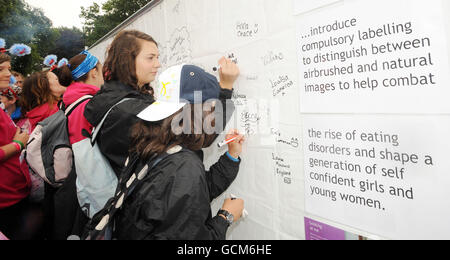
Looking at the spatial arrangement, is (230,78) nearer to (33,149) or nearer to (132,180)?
(132,180)

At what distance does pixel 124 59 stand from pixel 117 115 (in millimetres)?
359

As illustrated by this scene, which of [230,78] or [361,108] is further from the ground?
[230,78]

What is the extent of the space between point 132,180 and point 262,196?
0.57 meters

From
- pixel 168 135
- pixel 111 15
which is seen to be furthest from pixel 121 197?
pixel 111 15

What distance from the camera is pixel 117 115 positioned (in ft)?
3.41

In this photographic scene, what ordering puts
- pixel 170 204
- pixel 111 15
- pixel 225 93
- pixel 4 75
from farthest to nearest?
pixel 111 15 < pixel 4 75 < pixel 225 93 < pixel 170 204

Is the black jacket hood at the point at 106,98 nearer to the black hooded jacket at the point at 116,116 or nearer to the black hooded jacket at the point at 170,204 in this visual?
the black hooded jacket at the point at 116,116

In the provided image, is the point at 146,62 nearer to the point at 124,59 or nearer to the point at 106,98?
the point at 124,59

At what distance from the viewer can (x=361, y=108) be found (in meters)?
0.74

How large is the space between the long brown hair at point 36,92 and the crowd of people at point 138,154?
0.36 m

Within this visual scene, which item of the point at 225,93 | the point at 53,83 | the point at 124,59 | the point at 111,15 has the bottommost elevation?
the point at 225,93

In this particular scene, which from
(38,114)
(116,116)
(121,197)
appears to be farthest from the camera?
(38,114)

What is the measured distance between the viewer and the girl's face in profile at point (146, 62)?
4.20 feet
